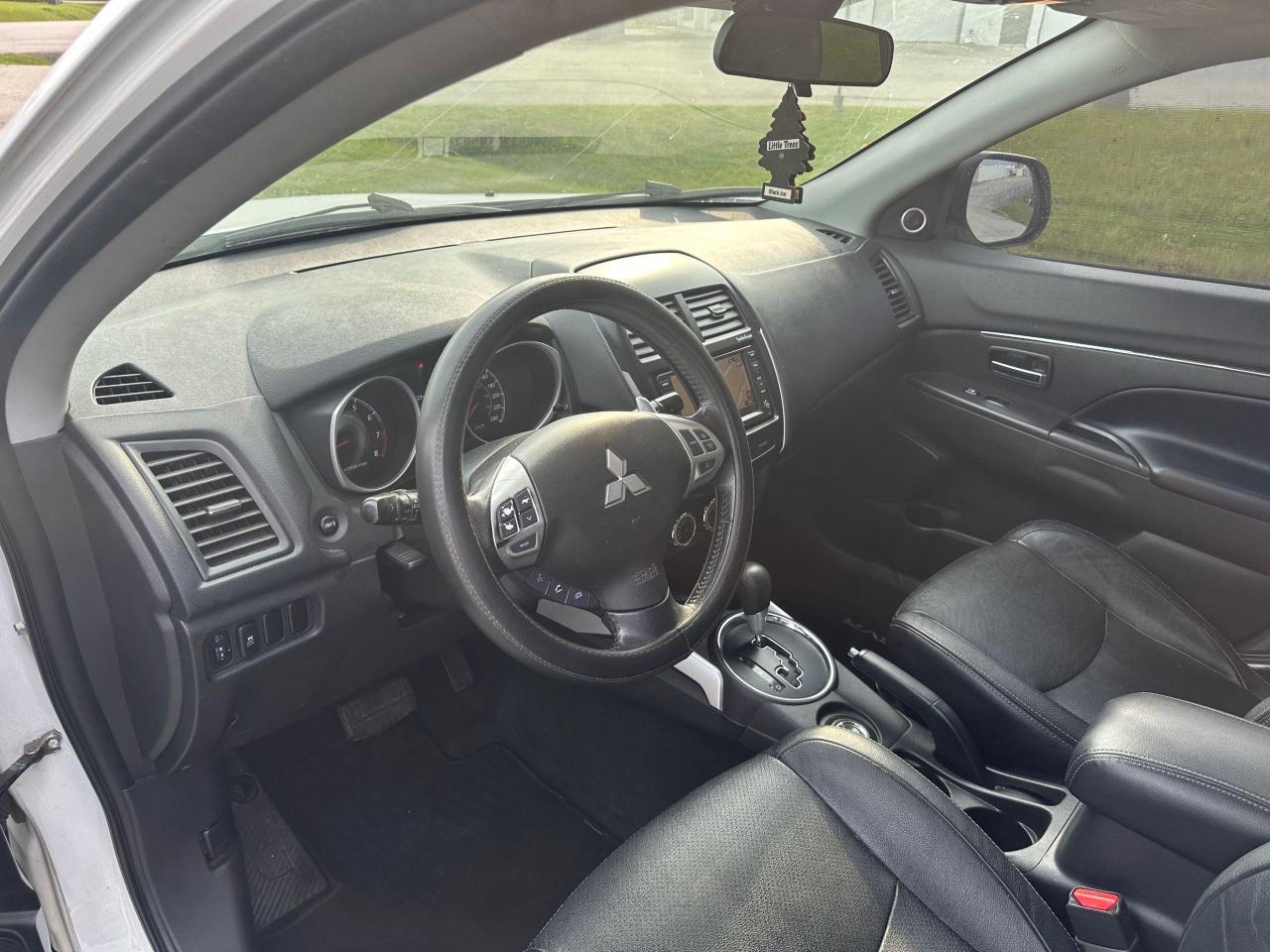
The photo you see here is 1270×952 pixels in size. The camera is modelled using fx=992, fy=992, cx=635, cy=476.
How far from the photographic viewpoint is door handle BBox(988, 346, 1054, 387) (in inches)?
109

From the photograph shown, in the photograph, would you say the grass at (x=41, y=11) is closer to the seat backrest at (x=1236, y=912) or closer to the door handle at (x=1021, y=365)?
the seat backrest at (x=1236, y=912)

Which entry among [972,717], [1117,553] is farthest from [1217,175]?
[972,717]

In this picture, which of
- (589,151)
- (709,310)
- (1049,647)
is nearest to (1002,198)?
(709,310)

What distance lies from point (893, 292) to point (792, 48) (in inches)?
64.0

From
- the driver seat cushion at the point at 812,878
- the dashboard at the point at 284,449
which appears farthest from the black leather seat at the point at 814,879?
the dashboard at the point at 284,449

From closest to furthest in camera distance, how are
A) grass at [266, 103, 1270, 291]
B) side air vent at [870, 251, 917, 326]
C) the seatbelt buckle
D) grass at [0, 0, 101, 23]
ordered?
1. grass at [0, 0, 101, 23]
2. the seatbelt buckle
3. grass at [266, 103, 1270, 291]
4. side air vent at [870, 251, 917, 326]

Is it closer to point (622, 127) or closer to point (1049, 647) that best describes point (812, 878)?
point (1049, 647)

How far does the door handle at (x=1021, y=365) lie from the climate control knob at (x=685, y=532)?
57.0 inches

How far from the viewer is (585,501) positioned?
146cm

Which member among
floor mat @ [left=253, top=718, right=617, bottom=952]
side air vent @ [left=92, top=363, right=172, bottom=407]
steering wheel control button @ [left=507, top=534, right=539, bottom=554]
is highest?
side air vent @ [left=92, top=363, right=172, bottom=407]

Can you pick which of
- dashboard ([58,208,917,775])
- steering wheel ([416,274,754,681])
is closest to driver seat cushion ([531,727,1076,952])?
steering wheel ([416,274,754,681])

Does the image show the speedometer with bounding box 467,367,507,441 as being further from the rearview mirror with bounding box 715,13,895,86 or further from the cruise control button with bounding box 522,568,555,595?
the rearview mirror with bounding box 715,13,895,86

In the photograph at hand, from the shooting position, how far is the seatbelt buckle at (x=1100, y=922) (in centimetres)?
139

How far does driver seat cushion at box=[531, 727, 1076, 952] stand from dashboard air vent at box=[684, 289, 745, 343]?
1.14 metres
